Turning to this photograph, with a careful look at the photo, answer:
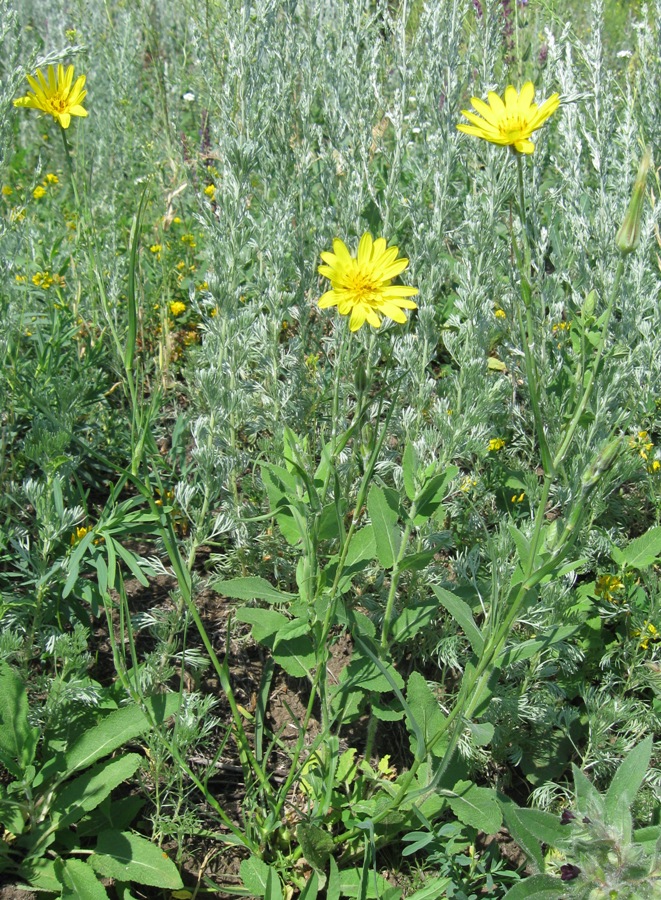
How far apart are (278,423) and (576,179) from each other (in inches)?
51.2

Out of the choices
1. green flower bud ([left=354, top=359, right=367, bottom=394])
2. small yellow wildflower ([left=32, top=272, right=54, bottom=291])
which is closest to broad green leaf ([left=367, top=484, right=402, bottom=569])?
green flower bud ([left=354, top=359, right=367, bottom=394])

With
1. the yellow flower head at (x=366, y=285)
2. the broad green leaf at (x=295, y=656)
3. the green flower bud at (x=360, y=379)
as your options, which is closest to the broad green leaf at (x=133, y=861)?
the broad green leaf at (x=295, y=656)

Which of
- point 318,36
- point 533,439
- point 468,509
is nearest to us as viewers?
point 468,509

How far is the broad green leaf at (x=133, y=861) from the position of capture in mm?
1731

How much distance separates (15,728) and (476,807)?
1.05 m

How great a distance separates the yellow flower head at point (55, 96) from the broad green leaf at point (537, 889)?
1.96 metres

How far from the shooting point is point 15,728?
5.80 feet

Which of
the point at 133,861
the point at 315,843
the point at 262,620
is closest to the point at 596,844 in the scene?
the point at 315,843

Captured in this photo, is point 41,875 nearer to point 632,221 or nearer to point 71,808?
point 71,808

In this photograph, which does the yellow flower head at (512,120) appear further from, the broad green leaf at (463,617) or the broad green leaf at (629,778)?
the broad green leaf at (629,778)

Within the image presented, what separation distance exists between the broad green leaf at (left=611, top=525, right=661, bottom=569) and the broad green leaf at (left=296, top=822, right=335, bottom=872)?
117 centimetres

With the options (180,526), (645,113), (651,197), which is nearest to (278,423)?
(180,526)

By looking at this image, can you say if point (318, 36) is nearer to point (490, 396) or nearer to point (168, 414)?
point (168, 414)

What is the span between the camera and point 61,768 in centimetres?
182
